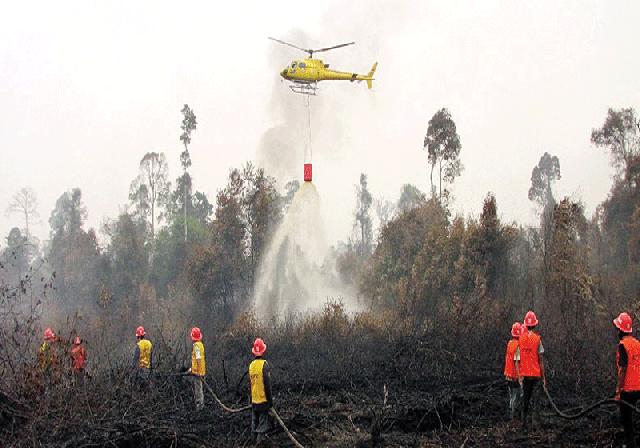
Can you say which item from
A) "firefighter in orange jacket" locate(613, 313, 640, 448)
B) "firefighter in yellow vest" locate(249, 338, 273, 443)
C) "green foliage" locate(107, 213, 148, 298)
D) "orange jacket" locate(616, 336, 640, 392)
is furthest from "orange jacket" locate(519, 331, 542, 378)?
"green foliage" locate(107, 213, 148, 298)

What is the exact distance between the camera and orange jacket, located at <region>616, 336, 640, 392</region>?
10.3m

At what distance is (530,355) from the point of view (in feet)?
41.1

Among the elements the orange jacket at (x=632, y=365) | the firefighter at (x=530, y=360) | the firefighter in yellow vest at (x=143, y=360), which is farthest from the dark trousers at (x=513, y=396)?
the firefighter in yellow vest at (x=143, y=360)

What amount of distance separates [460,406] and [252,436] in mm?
5692

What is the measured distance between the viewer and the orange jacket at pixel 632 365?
1027 centimetres

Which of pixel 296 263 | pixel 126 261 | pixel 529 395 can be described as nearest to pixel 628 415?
pixel 529 395

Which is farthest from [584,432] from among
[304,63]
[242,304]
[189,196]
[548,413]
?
[189,196]

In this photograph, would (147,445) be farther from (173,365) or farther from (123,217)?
(123,217)

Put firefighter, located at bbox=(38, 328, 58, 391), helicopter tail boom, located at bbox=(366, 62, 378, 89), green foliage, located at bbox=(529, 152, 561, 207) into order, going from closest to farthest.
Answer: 1. firefighter, located at bbox=(38, 328, 58, 391)
2. helicopter tail boom, located at bbox=(366, 62, 378, 89)
3. green foliage, located at bbox=(529, 152, 561, 207)

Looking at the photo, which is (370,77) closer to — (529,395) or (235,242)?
(235,242)

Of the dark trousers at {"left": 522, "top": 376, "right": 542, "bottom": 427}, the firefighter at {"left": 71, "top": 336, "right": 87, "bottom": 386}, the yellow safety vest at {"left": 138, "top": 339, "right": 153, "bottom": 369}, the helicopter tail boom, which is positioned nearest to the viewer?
the dark trousers at {"left": 522, "top": 376, "right": 542, "bottom": 427}

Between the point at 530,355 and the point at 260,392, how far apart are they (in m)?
5.17

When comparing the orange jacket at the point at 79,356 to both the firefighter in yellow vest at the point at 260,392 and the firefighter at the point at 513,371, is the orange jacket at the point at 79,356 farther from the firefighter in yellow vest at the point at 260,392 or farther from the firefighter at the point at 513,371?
the firefighter at the point at 513,371

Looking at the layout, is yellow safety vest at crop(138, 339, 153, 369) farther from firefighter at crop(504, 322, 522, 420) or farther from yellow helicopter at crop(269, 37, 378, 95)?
yellow helicopter at crop(269, 37, 378, 95)
